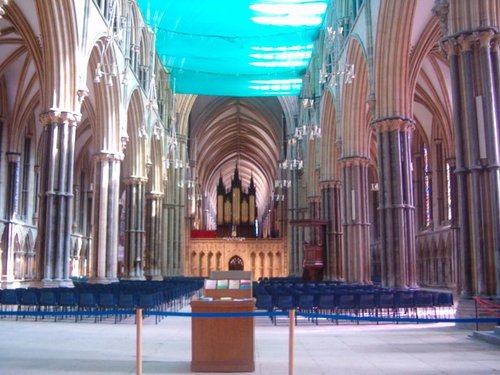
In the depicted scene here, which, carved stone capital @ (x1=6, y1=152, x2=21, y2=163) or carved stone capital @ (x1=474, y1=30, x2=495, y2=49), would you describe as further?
carved stone capital @ (x1=6, y1=152, x2=21, y2=163)

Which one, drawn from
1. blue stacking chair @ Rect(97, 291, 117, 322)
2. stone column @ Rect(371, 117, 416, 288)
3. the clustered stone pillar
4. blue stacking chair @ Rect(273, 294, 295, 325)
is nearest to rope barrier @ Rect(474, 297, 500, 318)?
the clustered stone pillar

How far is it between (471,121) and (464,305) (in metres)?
4.23

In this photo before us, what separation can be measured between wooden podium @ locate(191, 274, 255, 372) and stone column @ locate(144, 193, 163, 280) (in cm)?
2991

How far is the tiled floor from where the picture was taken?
7570 millimetres

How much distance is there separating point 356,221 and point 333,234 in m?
5.07

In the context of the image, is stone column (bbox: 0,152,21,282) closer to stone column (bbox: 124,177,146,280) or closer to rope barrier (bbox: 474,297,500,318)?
stone column (bbox: 124,177,146,280)

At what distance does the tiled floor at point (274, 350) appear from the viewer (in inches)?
298

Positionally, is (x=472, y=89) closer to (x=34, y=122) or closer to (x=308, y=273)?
(x=308, y=273)

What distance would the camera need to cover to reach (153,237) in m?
37.6

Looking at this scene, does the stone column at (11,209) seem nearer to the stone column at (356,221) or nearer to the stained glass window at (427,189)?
the stone column at (356,221)

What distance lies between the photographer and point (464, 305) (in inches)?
498

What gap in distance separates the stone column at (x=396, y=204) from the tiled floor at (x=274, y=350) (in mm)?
6063

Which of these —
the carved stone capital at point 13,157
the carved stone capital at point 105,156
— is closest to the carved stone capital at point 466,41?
the carved stone capital at point 105,156

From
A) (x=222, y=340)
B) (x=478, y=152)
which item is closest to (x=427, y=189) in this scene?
(x=478, y=152)
